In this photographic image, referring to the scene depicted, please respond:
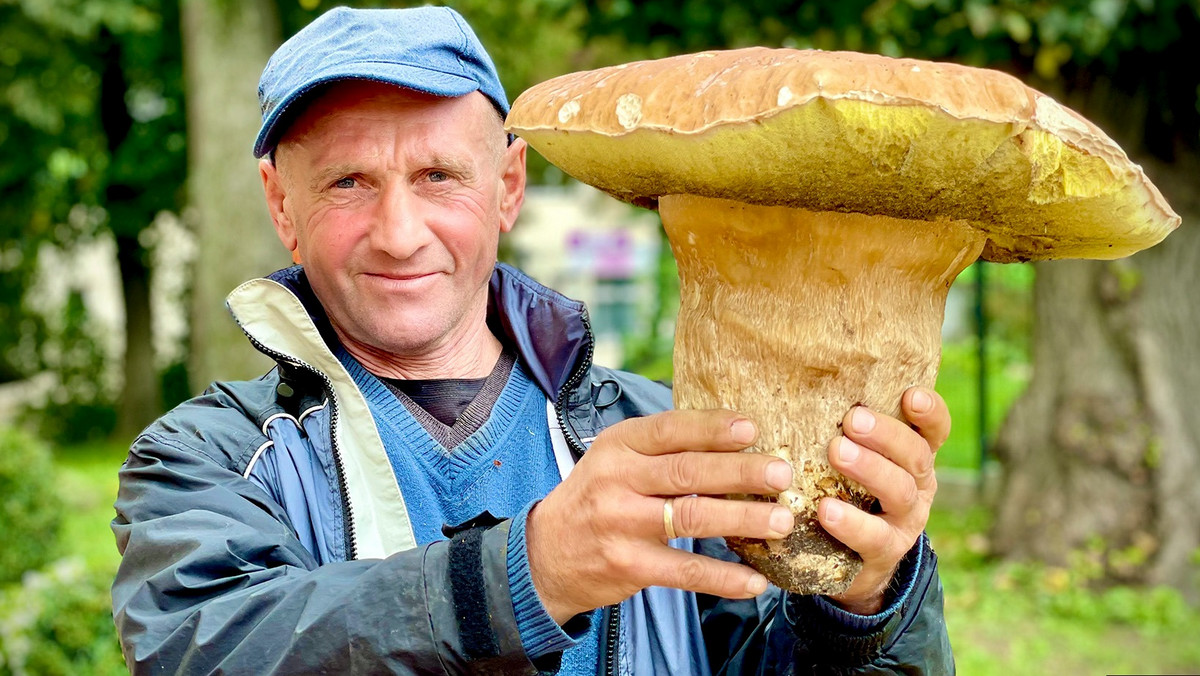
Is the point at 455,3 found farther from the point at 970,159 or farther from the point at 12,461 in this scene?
the point at 970,159

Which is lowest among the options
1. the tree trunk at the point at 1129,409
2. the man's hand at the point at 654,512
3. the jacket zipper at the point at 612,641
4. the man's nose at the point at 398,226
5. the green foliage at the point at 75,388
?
the green foliage at the point at 75,388

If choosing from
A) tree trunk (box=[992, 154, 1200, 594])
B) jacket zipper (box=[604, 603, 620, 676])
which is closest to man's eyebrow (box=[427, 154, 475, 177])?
jacket zipper (box=[604, 603, 620, 676])

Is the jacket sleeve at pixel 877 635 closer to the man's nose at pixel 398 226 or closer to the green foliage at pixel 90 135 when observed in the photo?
the man's nose at pixel 398 226

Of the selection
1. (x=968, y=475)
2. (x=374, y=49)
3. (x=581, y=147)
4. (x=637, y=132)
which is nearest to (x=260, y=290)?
(x=374, y=49)

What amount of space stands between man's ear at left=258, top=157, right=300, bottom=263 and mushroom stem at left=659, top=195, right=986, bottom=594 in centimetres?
88

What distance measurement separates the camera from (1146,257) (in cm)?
614

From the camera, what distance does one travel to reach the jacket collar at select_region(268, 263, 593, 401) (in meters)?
1.95

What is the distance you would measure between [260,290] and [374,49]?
1.50 feet

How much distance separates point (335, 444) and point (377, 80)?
1.97ft

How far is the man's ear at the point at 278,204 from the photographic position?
199 centimetres

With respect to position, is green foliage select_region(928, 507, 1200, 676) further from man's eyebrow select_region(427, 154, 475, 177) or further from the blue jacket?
man's eyebrow select_region(427, 154, 475, 177)

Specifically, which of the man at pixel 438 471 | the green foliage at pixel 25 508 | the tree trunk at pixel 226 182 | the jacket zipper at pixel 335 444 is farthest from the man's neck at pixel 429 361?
the green foliage at pixel 25 508

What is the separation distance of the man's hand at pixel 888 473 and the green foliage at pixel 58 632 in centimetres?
414

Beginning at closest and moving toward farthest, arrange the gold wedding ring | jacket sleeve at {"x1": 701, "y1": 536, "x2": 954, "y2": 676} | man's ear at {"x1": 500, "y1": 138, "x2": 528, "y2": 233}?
the gold wedding ring → jacket sleeve at {"x1": 701, "y1": 536, "x2": 954, "y2": 676} → man's ear at {"x1": 500, "y1": 138, "x2": 528, "y2": 233}
